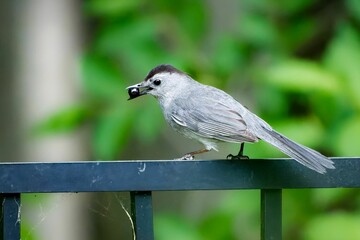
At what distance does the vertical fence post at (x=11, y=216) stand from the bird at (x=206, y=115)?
0.62 metres

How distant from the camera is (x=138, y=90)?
3.52 meters

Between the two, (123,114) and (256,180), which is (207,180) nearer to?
(256,180)

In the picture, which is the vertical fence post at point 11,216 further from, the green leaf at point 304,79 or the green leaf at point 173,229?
the green leaf at point 304,79

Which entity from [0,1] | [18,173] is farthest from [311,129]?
[0,1]

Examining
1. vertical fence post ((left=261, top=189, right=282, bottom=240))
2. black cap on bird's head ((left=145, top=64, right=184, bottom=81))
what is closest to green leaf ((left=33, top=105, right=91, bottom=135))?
black cap on bird's head ((left=145, top=64, right=184, bottom=81))

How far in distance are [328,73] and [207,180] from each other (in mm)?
1768

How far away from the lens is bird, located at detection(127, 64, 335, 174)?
3.03 metres

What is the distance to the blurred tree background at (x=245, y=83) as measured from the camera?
4.07m

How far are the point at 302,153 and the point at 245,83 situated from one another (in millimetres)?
2008

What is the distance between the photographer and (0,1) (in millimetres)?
6062

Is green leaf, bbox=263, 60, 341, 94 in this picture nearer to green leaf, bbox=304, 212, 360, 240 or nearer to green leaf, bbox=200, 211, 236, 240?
green leaf, bbox=304, 212, 360, 240

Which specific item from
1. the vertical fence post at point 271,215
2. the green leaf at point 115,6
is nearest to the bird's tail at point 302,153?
the vertical fence post at point 271,215

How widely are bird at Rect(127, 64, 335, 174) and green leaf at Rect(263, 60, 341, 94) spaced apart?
66cm

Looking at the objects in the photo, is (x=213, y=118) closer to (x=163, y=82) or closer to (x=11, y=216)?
(x=163, y=82)
